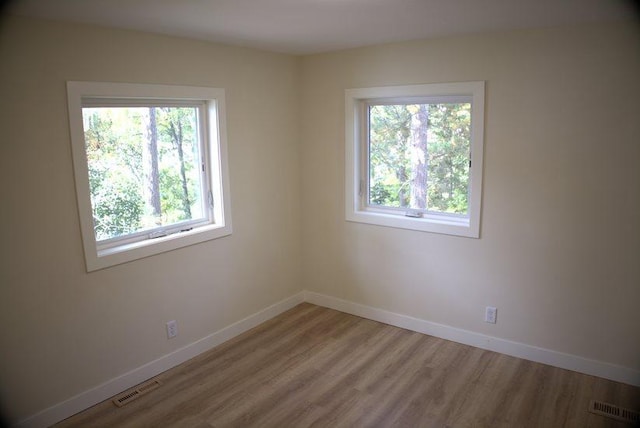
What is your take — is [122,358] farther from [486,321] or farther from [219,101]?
[486,321]

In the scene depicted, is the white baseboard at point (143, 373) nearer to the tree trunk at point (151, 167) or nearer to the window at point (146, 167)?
the window at point (146, 167)

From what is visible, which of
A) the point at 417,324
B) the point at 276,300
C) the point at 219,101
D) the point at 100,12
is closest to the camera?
the point at 100,12

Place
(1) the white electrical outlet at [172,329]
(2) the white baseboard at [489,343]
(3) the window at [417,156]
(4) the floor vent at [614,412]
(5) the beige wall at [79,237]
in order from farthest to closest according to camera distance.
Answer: (3) the window at [417,156] → (1) the white electrical outlet at [172,329] → (2) the white baseboard at [489,343] → (4) the floor vent at [614,412] → (5) the beige wall at [79,237]

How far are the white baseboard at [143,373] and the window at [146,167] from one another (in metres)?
0.78

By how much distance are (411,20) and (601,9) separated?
989 mm

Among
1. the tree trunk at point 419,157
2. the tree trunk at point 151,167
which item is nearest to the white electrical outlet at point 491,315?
the tree trunk at point 419,157

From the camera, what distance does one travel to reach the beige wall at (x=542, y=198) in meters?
2.82

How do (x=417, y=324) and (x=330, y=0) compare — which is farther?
(x=417, y=324)

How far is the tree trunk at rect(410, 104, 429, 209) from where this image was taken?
3645 millimetres

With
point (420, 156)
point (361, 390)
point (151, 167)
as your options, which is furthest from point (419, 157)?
point (151, 167)

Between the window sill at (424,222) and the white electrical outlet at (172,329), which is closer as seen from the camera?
the white electrical outlet at (172,329)

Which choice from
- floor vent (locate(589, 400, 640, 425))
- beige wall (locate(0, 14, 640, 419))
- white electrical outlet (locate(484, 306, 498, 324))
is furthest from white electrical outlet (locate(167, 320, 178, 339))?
floor vent (locate(589, 400, 640, 425))

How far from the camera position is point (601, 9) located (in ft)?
8.00

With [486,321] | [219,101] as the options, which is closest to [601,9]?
[486,321]
